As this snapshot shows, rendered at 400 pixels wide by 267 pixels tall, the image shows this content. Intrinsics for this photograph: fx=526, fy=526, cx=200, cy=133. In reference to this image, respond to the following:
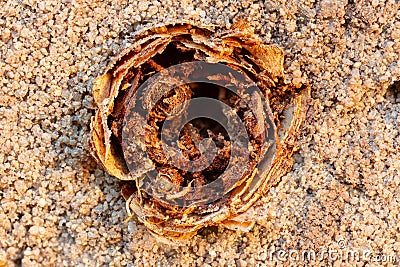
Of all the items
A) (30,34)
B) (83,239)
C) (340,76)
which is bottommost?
(83,239)

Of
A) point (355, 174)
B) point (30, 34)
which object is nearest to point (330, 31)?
point (355, 174)

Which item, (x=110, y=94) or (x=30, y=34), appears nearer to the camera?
(x=110, y=94)

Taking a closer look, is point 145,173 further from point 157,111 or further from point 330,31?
point 330,31
